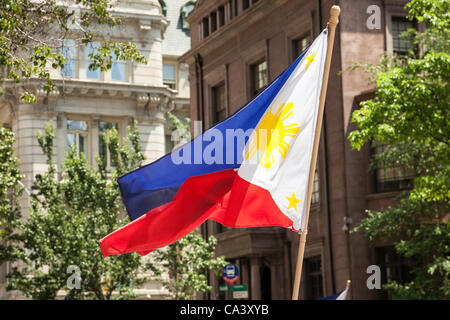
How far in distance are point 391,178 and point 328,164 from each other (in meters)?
2.82

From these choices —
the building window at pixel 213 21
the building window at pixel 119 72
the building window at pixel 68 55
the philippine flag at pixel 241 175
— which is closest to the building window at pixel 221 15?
the building window at pixel 213 21

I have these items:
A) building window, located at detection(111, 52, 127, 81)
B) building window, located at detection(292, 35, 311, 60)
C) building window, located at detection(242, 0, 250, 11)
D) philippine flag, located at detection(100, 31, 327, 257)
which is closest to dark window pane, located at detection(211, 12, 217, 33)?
building window, located at detection(242, 0, 250, 11)

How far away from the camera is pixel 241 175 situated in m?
8.81

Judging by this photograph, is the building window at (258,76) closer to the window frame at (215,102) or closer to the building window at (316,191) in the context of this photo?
the window frame at (215,102)

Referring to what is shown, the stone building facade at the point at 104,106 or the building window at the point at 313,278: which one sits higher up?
the stone building facade at the point at 104,106

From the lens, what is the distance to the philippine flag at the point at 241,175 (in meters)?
8.49

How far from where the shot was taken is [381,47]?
3525 centimetres

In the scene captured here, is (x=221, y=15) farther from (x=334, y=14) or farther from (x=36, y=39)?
(x=334, y=14)

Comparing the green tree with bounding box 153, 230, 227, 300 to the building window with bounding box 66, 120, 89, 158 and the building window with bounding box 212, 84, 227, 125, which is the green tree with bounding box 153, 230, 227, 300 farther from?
the building window with bounding box 66, 120, 89, 158

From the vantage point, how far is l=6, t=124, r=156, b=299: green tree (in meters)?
37.2

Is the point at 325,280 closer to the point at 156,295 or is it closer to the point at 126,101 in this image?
the point at 156,295

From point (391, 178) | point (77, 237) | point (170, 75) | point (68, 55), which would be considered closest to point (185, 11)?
point (170, 75)

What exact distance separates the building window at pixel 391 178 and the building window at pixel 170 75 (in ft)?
109

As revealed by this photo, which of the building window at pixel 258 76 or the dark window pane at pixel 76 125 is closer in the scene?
the building window at pixel 258 76
